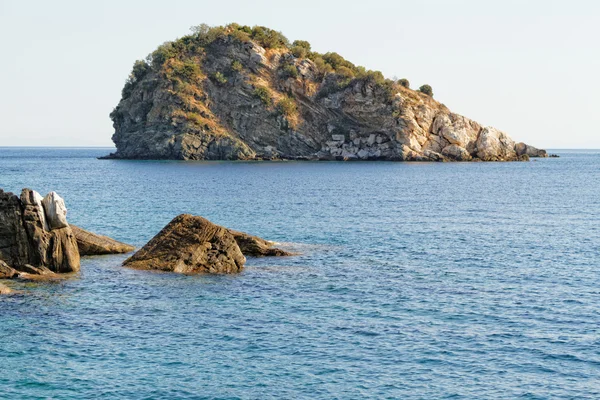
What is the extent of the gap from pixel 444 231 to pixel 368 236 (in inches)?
287

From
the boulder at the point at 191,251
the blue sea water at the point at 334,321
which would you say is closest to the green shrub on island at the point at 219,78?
the blue sea water at the point at 334,321

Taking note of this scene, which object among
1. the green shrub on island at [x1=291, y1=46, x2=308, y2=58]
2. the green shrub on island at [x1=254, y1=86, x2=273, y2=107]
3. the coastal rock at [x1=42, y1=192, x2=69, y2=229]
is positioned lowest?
the coastal rock at [x1=42, y1=192, x2=69, y2=229]

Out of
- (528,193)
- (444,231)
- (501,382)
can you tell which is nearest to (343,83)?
(528,193)

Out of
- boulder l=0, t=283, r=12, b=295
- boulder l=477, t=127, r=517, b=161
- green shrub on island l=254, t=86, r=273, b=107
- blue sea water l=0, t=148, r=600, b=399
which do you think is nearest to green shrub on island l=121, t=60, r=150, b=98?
green shrub on island l=254, t=86, r=273, b=107

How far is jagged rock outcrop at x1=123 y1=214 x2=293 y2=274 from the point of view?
40.1 meters

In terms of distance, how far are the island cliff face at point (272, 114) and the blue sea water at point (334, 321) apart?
388 ft

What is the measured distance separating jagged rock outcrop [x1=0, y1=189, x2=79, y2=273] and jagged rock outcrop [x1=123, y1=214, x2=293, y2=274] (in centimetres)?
403

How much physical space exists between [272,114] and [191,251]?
145 meters

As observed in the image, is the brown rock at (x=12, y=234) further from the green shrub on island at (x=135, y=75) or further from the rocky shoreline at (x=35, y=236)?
the green shrub on island at (x=135, y=75)

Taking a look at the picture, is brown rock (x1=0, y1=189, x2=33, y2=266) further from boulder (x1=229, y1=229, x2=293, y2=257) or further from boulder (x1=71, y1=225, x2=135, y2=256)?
boulder (x1=229, y1=229, x2=293, y2=257)

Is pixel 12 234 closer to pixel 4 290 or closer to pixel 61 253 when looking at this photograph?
pixel 61 253

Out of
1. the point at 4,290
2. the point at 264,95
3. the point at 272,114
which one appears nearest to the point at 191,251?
the point at 4,290

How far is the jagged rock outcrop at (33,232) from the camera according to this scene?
38500 mm

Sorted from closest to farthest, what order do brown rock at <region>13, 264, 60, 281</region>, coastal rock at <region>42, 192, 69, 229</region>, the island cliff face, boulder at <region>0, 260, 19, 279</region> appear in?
boulder at <region>0, 260, 19, 279</region>, brown rock at <region>13, 264, 60, 281</region>, coastal rock at <region>42, 192, 69, 229</region>, the island cliff face
